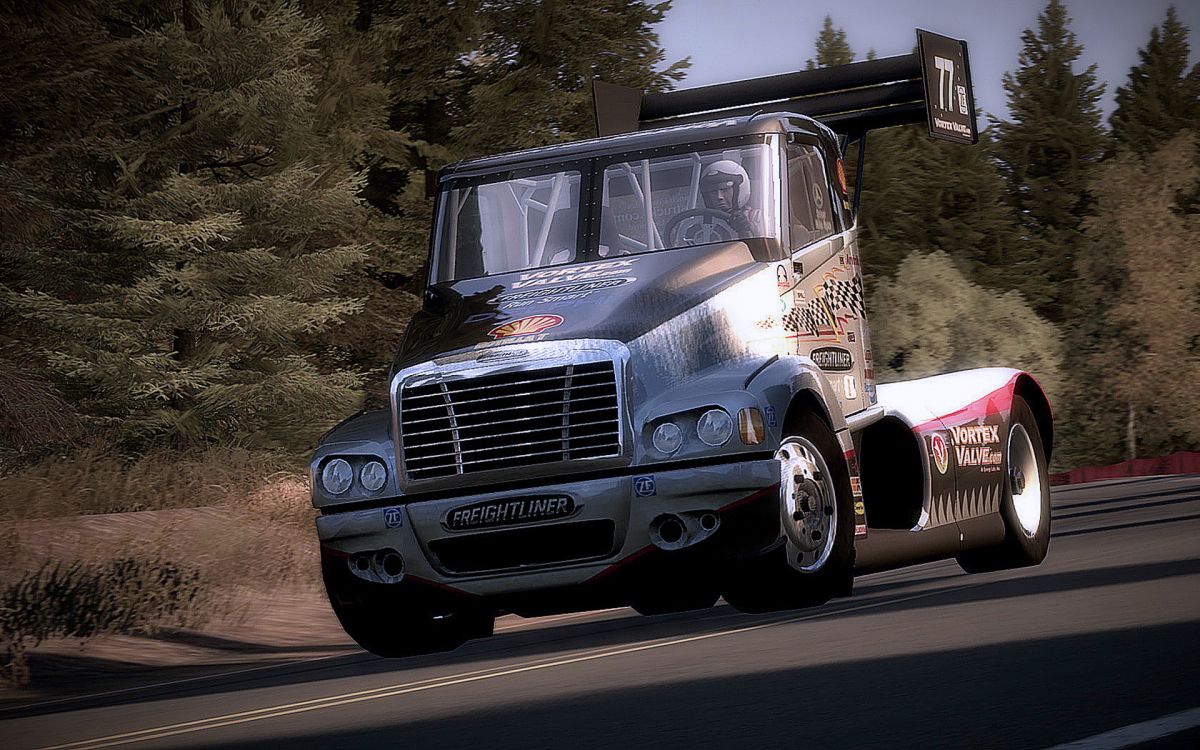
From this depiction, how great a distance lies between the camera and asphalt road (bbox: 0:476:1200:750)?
693 cm

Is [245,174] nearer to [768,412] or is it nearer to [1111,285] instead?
[768,412]

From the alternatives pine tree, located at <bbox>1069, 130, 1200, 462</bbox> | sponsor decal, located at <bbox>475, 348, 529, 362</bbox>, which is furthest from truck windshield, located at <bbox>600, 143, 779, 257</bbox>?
pine tree, located at <bbox>1069, 130, 1200, 462</bbox>

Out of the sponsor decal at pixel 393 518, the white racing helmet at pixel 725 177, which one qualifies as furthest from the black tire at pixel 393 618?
the white racing helmet at pixel 725 177

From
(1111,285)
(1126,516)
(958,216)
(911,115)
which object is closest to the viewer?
(911,115)

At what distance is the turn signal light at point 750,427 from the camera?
10000 mm

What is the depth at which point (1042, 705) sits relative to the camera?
699 cm

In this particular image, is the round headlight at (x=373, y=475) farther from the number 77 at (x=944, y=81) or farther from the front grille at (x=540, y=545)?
the number 77 at (x=944, y=81)

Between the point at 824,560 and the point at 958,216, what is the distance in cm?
7914

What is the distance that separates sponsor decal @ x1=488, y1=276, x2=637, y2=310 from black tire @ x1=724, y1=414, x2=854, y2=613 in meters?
1.30

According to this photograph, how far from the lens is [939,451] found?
1241 cm

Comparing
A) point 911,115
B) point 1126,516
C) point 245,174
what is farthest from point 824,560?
point 245,174

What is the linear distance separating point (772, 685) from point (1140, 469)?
183 ft

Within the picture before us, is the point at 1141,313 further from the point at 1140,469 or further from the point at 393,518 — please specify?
the point at 393,518

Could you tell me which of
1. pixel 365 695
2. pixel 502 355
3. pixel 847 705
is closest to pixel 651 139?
pixel 502 355
